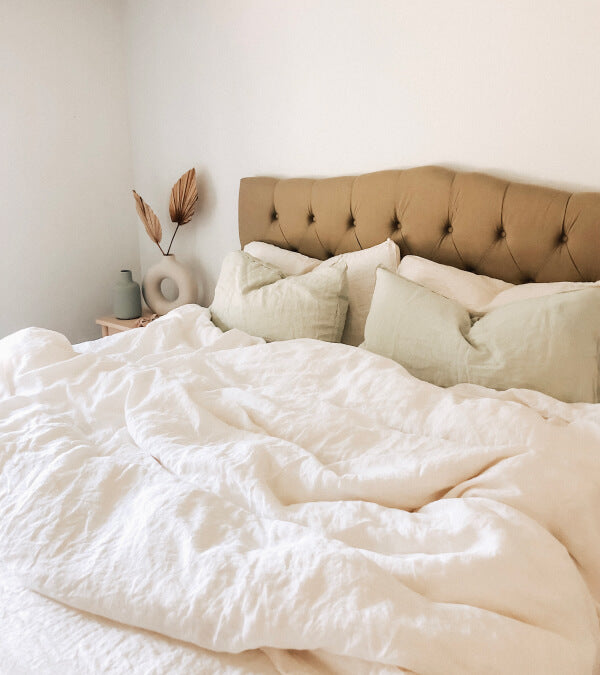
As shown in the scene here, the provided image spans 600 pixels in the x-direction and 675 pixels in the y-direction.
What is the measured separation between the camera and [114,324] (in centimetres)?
276

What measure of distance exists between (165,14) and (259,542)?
8.13 ft

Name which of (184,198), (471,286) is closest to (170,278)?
(184,198)

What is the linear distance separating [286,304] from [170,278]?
3.40 ft

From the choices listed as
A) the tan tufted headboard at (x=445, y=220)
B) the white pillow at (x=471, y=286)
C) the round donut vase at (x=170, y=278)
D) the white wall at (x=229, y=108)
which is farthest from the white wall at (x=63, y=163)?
the white pillow at (x=471, y=286)

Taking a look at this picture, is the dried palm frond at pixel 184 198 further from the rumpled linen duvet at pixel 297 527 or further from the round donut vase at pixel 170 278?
the rumpled linen duvet at pixel 297 527

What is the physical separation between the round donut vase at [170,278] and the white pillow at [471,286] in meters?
1.13

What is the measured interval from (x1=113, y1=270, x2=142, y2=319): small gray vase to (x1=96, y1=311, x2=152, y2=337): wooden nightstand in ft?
0.11

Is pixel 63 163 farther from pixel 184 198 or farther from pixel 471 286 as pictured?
pixel 471 286

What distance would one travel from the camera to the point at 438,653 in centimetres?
72

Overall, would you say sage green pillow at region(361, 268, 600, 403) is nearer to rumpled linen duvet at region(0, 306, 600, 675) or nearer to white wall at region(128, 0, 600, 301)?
rumpled linen duvet at region(0, 306, 600, 675)

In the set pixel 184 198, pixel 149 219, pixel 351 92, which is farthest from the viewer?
pixel 149 219

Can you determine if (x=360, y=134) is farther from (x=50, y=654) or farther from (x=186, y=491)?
(x=50, y=654)

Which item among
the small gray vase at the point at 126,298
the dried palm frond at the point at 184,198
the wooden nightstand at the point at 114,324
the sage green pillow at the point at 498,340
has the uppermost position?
the dried palm frond at the point at 184,198

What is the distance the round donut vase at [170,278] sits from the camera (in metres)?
2.74
